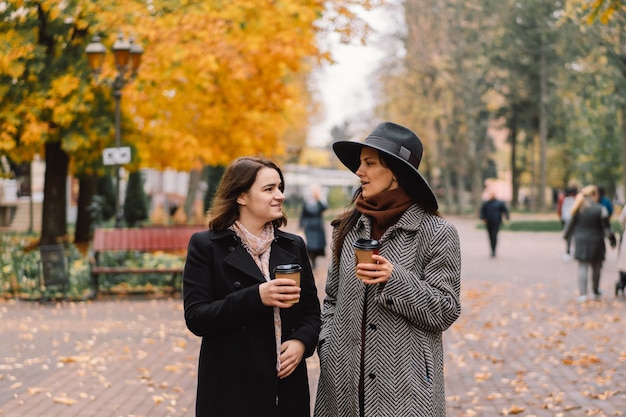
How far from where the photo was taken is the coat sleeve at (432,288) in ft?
10.5

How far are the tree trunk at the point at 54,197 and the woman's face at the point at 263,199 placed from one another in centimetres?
1770

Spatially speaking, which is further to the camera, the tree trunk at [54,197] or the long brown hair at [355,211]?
the tree trunk at [54,197]

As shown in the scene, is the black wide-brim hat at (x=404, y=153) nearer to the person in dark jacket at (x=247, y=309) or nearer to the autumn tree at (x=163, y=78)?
the person in dark jacket at (x=247, y=309)

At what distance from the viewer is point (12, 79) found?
702 inches

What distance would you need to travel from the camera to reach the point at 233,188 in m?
3.50

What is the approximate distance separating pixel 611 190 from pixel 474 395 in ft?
177

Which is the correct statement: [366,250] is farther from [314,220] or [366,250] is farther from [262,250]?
[314,220]

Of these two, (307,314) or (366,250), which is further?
(307,314)

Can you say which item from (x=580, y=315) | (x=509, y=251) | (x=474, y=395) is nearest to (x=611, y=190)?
(x=509, y=251)

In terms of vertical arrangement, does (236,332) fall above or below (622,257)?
above

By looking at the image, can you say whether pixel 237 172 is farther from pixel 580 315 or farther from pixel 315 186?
pixel 315 186

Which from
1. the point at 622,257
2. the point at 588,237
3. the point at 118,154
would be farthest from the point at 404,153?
the point at 118,154

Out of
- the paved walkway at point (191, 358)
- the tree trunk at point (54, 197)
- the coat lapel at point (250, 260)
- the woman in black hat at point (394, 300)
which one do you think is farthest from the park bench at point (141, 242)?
the woman in black hat at point (394, 300)

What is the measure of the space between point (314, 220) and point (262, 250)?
45.8 feet
